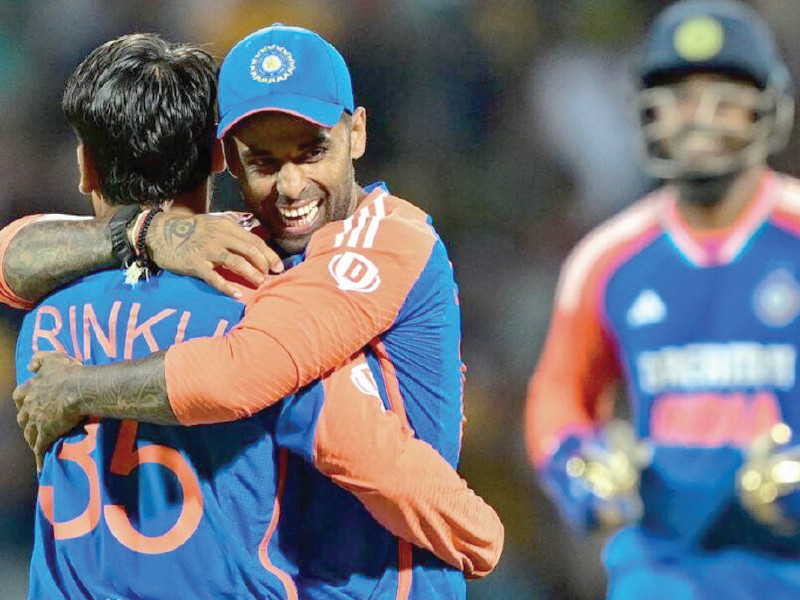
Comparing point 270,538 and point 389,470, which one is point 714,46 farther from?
point 270,538

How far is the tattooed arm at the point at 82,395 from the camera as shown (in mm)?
2248

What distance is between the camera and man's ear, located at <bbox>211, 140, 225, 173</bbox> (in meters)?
2.60

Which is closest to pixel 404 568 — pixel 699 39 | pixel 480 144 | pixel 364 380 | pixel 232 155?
pixel 364 380

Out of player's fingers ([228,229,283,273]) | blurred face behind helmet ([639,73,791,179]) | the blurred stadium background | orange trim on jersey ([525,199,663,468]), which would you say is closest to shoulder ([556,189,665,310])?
orange trim on jersey ([525,199,663,468])

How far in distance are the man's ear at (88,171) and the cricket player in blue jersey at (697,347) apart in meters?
1.01

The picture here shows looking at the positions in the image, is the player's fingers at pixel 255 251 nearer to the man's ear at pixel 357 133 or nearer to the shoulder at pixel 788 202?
the man's ear at pixel 357 133

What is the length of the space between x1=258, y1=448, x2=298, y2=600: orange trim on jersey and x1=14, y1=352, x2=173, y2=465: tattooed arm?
0.81ft

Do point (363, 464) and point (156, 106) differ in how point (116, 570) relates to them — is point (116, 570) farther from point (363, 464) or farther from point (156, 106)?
point (156, 106)

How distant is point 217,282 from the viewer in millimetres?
2334

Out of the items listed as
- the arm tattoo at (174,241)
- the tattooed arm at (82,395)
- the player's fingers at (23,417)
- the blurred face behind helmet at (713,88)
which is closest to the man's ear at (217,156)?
the arm tattoo at (174,241)

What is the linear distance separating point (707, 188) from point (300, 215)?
2.77 feet

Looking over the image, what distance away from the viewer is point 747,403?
6.53ft

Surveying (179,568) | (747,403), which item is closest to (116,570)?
(179,568)

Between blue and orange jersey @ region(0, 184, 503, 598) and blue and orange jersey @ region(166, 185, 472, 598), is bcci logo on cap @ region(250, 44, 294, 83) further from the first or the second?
blue and orange jersey @ region(0, 184, 503, 598)
